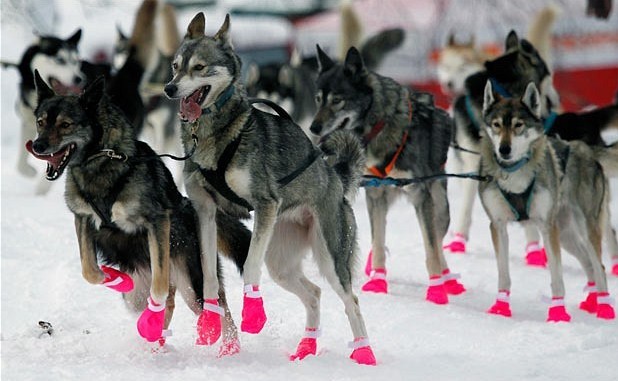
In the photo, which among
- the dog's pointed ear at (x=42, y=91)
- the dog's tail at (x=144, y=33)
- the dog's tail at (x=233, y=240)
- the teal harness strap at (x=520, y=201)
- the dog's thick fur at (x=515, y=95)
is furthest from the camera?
the dog's tail at (x=144, y=33)

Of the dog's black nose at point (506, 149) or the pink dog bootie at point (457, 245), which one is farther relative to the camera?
the pink dog bootie at point (457, 245)

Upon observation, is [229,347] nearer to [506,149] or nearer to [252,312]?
[252,312]

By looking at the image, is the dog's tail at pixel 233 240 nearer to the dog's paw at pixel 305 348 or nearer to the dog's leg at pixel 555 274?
the dog's paw at pixel 305 348

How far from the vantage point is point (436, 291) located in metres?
4.64

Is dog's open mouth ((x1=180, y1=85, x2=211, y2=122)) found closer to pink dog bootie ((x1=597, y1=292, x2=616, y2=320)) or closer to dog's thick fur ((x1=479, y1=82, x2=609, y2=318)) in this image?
dog's thick fur ((x1=479, y1=82, x2=609, y2=318))

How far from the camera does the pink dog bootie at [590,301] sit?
460 cm

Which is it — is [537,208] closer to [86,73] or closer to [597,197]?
[597,197]

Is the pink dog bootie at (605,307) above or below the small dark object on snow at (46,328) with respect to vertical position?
below

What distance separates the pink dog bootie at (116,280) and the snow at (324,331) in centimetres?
26

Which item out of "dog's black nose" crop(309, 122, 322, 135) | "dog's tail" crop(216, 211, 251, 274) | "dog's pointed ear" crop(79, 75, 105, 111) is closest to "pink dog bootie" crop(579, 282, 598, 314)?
"dog's black nose" crop(309, 122, 322, 135)

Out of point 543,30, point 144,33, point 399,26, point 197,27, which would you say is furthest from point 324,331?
point 399,26

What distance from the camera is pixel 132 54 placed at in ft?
22.2

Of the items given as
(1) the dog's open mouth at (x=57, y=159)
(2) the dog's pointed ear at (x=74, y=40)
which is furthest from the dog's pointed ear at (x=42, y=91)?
(2) the dog's pointed ear at (x=74, y=40)

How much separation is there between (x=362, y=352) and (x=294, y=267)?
1.50 feet
